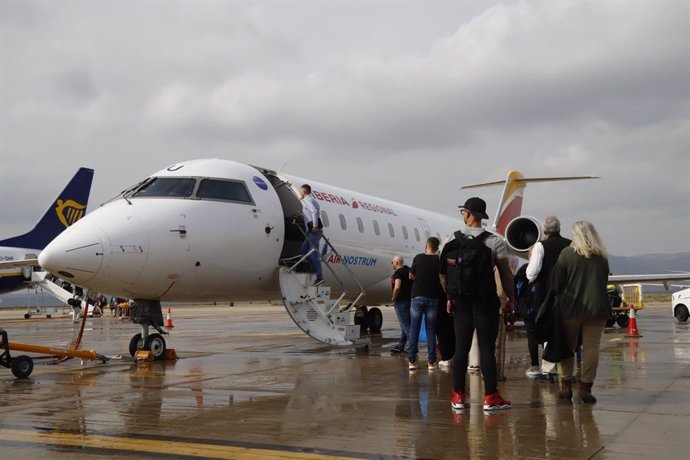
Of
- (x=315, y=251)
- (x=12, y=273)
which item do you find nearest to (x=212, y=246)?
(x=315, y=251)

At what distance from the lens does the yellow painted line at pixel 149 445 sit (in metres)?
4.91

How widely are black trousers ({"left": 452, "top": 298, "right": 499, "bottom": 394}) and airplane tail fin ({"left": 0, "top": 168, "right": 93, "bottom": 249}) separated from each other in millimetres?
41254

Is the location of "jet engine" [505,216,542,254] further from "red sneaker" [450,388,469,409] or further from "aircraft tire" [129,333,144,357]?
"red sneaker" [450,388,469,409]

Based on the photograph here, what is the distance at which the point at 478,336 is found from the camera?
6867mm

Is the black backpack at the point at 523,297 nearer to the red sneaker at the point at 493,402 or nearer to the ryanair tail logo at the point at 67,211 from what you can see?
the red sneaker at the point at 493,402

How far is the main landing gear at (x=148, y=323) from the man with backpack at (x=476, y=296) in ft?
20.8

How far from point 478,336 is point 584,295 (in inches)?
50.8

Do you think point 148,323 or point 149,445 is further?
point 148,323

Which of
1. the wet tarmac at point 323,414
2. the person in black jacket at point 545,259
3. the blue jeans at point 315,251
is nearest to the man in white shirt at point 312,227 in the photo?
the blue jeans at point 315,251

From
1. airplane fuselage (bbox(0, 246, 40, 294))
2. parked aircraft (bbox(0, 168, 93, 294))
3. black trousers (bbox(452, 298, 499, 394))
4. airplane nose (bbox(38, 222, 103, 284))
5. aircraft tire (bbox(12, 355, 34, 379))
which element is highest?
parked aircraft (bbox(0, 168, 93, 294))

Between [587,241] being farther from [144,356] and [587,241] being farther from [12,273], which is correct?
[12,273]

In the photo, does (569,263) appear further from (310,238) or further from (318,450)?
(310,238)

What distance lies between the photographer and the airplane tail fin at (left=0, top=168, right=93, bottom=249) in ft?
145

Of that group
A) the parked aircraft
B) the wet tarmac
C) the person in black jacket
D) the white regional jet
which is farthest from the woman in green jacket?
the parked aircraft
